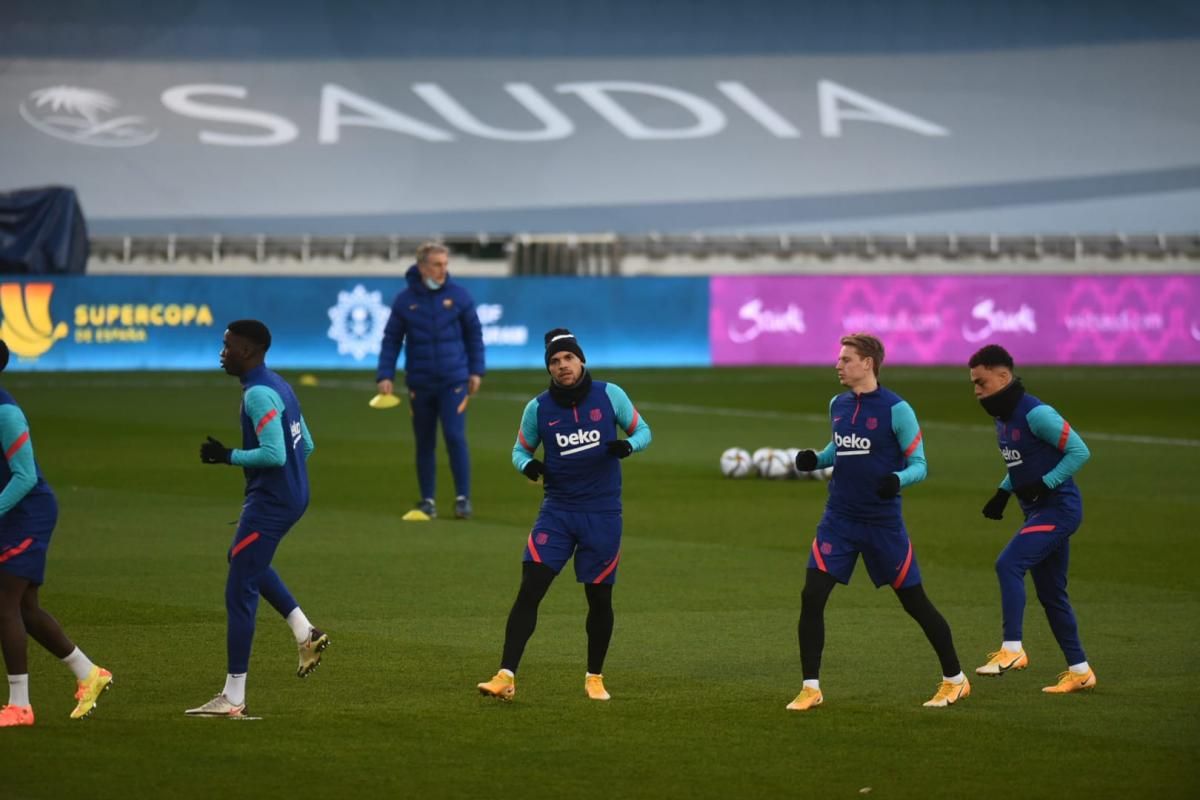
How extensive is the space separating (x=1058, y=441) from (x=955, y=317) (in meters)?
33.2

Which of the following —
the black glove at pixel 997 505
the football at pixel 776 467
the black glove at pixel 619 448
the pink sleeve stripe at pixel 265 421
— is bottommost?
the football at pixel 776 467

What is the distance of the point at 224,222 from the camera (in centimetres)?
5109

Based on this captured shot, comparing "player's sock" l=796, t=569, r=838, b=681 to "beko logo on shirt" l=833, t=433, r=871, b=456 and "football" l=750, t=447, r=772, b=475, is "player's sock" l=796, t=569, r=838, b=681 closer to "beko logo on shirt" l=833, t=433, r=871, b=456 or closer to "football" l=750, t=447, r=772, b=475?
"beko logo on shirt" l=833, t=433, r=871, b=456

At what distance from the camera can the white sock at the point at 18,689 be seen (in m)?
8.76

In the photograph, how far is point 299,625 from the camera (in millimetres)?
9469

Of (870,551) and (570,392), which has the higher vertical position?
(570,392)

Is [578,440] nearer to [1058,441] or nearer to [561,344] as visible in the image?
[561,344]

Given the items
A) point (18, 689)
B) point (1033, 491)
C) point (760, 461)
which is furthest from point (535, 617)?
point (760, 461)

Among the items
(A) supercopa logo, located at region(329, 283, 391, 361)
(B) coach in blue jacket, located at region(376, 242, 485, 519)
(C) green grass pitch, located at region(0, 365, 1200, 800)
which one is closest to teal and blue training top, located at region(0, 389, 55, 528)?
(C) green grass pitch, located at region(0, 365, 1200, 800)

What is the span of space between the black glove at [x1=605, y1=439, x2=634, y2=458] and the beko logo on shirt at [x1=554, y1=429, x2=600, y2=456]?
9 cm

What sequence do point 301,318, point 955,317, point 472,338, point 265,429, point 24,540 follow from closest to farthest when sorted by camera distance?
1. point 24,540
2. point 265,429
3. point 472,338
4. point 301,318
5. point 955,317

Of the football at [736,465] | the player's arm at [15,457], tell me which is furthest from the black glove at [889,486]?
the football at [736,465]

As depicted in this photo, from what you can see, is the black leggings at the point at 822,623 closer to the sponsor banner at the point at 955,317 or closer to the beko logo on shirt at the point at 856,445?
the beko logo on shirt at the point at 856,445

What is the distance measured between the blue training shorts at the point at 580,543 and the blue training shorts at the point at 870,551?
104 centimetres
